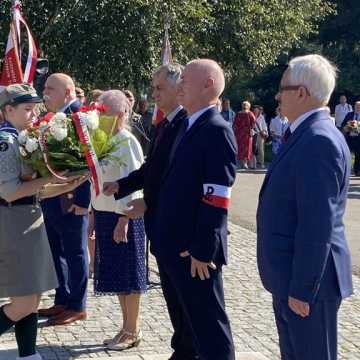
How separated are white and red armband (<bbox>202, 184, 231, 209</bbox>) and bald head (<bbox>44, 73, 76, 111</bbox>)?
229 centimetres

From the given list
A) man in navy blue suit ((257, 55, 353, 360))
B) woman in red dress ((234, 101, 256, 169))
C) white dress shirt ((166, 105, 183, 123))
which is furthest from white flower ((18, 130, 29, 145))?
woman in red dress ((234, 101, 256, 169))

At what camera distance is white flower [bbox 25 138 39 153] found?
485cm

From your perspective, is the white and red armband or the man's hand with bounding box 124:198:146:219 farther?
the man's hand with bounding box 124:198:146:219

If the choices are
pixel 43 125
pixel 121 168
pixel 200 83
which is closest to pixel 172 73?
pixel 200 83

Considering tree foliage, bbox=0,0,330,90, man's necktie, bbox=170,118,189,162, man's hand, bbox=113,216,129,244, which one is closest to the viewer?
man's necktie, bbox=170,118,189,162

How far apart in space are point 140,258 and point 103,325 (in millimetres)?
738

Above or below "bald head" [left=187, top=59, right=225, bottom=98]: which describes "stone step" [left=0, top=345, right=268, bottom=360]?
below

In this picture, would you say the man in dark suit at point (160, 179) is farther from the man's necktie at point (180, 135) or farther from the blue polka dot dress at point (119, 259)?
the blue polka dot dress at point (119, 259)

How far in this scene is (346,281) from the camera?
3832 mm

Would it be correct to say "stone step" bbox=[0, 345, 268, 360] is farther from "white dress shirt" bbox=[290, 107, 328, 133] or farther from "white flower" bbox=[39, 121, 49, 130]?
"white dress shirt" bbox=[290, 107, 328, 133]

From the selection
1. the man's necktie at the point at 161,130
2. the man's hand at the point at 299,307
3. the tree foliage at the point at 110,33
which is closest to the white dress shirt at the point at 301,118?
the man's hand at the point at 299,307

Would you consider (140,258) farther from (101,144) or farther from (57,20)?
(57,20)

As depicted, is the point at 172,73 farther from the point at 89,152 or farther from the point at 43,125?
the point at 43,125

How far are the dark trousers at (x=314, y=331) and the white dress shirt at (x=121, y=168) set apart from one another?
232 cm
